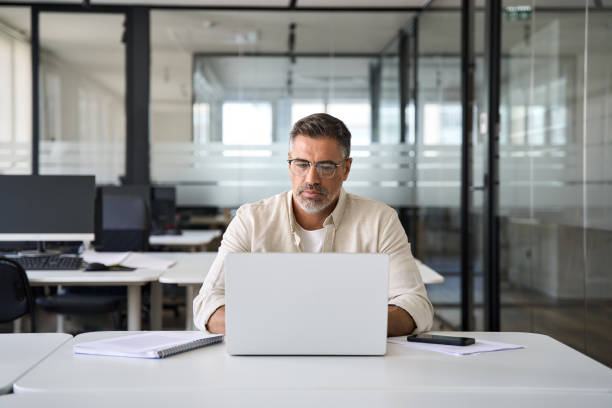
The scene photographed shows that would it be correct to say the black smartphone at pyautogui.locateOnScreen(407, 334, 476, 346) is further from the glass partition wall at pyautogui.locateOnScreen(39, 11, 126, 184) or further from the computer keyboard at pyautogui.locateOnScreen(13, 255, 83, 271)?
the glass partition wall at pyautogui.locateOnScreen(39, 11, 126, 184)

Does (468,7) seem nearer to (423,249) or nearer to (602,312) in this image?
(423,249)

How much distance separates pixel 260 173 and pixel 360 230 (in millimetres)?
4364

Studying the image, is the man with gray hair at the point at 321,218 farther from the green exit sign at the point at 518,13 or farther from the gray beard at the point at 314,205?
the green exit sign at the point at 518,13

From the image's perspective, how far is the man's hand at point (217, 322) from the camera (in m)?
1.94

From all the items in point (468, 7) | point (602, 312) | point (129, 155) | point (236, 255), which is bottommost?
point (602, 312)

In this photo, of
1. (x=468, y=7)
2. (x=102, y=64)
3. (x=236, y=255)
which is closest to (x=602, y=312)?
(x=236, y=255)

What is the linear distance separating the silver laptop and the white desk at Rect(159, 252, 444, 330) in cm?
169

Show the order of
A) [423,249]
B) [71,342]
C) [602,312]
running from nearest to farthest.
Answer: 1. [71,342]
2. [602,312]
3. [423,249]

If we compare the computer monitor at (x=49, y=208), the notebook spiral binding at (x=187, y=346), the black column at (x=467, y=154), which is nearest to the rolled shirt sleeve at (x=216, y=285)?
the notebook spiral binding at (x=187, y=346)

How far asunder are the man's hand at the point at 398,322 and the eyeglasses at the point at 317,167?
467mm

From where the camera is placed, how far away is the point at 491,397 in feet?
4.67

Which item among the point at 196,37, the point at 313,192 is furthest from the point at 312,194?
the point at 196,37

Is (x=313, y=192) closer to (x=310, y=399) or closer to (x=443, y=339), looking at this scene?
(x=443, y=339)

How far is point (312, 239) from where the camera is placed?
7.47ft
